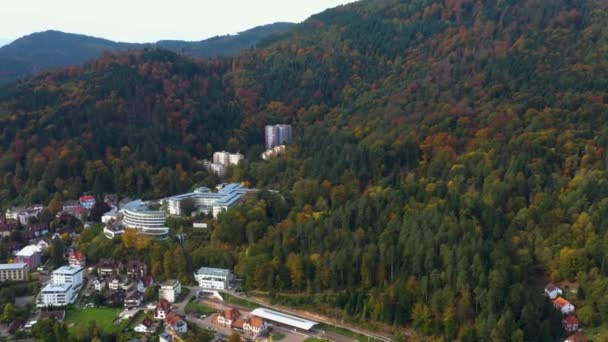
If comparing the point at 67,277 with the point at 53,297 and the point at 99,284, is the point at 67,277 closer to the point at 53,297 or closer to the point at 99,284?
the point at 99,284

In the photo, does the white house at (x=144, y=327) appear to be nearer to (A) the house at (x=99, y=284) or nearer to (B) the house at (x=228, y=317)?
(B) the house at (x=228, y=317)

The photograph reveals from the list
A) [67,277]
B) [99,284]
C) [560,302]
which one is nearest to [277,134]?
[99,284]

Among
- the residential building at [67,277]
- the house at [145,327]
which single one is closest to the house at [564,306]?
the house at [145,327]

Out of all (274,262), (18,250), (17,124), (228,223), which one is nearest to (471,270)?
(274,262)

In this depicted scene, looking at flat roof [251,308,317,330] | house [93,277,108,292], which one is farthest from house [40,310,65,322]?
flat roof [251,308,317,330]

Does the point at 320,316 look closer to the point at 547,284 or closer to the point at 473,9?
the point at 547,284

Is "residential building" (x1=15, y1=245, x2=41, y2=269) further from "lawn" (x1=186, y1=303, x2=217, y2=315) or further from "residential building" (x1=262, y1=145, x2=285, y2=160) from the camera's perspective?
"residential building" (x1=262, y1=145, x2=285, y2=160)
